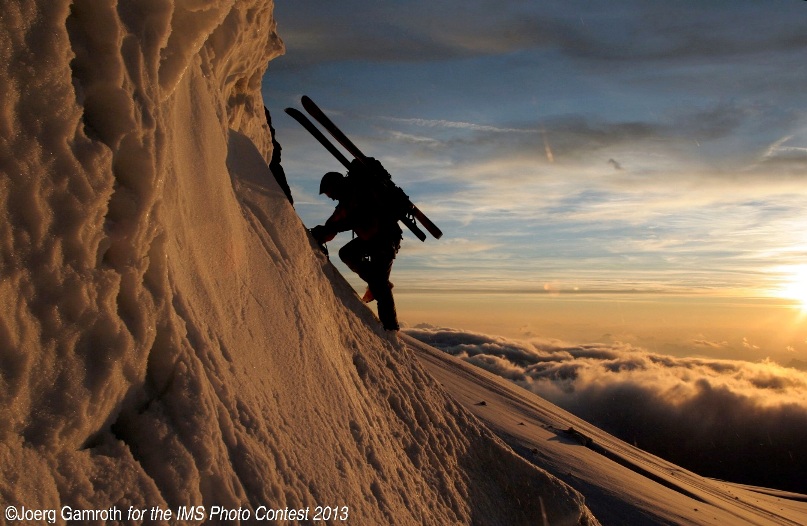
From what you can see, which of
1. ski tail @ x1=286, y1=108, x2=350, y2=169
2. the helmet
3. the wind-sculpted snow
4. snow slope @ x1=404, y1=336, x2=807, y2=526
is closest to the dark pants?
the helmet

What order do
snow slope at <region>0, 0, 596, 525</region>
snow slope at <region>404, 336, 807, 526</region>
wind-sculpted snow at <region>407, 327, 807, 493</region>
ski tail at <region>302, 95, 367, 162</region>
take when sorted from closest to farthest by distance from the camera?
snow slope at <region>0, 0, 596, 525</region> < ski tail at <region>302, 95, 367, 162</region> < snow slope at <region>404, 336, 807, 526</region> < wind-sculpted snow at <region>407, 327, 807, 493</region>

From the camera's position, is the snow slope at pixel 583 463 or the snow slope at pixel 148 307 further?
the snow slope at pixel 583 463

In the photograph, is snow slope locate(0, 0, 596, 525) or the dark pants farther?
the dark pants

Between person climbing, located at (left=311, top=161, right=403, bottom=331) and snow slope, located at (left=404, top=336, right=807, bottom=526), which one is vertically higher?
person climbing, located at (left=311, top=161, right=403, bottom=331)

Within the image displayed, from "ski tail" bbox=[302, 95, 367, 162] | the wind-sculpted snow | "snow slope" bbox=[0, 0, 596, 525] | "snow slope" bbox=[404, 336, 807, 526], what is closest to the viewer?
"snow slope" bbox=[0, 0, 596, 525]

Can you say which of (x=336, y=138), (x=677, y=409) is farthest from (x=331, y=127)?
(x=677, y=409)

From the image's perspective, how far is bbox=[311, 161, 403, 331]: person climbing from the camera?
539cm

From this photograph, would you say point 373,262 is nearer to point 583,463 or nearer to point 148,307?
point 148,307

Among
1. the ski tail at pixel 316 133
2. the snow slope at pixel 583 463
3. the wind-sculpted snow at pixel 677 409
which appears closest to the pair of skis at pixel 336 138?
the ski tail at pixel 316 133

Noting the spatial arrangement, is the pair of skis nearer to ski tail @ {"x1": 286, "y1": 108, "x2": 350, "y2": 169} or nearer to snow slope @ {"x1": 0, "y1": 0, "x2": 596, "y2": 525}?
ski tail @ {"x1": 286, "y1": 108, "x2": 350, "y2": 169}

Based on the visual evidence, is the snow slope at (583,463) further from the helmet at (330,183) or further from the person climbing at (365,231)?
the helmet at (330,183)

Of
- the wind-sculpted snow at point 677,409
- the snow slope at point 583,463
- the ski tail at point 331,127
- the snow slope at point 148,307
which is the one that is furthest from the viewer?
the wind-sculpted snow at point 677,409

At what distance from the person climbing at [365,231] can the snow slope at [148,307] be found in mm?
1616

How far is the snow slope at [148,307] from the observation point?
162 centimetres
